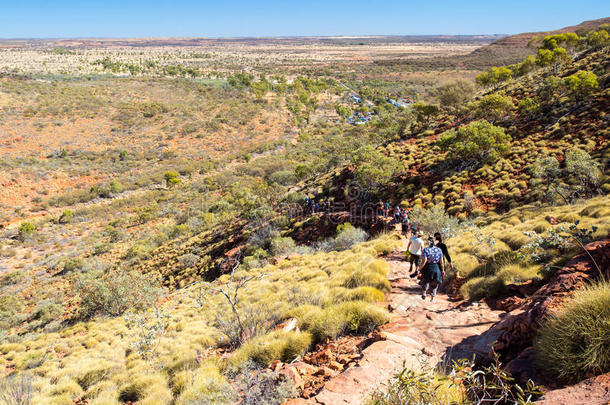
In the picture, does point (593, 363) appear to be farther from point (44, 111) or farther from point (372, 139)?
point (44, 111)

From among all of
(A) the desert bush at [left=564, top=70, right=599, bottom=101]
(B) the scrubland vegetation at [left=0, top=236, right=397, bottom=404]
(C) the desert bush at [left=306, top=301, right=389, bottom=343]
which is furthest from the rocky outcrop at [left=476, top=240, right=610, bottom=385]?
(A) the desert bush at [left=564, top=70, right=599, bottom=101]

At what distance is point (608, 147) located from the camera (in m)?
17.2

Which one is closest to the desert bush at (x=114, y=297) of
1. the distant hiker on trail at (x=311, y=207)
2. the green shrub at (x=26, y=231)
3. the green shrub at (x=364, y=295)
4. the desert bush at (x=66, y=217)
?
the green shrub at (x=364, y=295)

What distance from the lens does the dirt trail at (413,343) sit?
13.4ft

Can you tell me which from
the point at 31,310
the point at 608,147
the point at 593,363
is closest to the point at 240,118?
the point at 31,310

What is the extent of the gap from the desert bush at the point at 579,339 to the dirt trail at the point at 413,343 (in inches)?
49.5

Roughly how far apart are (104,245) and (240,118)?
37982mm

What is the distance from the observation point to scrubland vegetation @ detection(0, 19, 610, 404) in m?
6.20

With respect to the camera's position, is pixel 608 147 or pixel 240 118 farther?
pixel 240 118

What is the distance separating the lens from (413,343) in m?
5.04

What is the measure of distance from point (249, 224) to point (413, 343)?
1888 cm

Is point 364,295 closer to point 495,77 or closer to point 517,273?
point 517,273

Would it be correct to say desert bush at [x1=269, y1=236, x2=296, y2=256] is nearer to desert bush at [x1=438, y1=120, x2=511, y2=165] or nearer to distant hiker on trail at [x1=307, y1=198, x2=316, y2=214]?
distant hiker on trail at [x1=307, y1=198, x2=316, y2=214]

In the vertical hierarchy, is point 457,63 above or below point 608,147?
above
